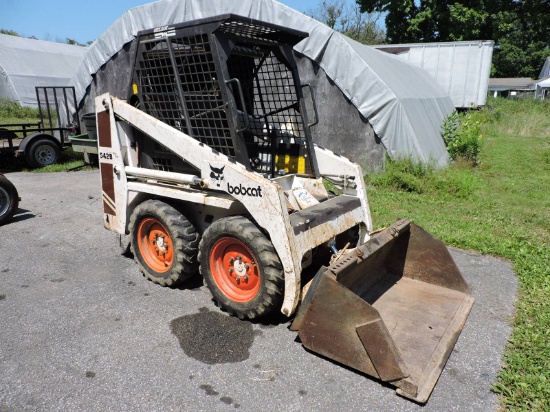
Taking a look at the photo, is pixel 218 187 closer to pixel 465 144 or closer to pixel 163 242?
pixel 163 242

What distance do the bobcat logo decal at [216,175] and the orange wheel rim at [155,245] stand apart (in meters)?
0.98

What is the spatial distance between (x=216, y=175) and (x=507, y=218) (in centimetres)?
517

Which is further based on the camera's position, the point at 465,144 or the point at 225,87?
the point at 465,144

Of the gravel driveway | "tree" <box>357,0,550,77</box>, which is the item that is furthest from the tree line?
the gravel driveway

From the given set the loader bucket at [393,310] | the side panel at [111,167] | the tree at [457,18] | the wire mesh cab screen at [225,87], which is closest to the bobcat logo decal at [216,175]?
the wire mesh cab screen at [225,87]

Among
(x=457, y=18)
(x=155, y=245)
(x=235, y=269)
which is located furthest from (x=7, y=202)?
(x=457, y=18)

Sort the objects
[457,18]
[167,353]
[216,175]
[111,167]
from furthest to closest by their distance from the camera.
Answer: [457,18] → [111,167] → [216,175] → [167,353]

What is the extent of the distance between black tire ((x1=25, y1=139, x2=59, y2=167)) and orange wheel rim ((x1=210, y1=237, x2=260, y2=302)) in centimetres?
888

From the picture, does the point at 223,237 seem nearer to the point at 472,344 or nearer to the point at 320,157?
the point at 320,157

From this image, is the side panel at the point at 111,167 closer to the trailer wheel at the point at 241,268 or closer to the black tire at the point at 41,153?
the trailer wheel at the point at 241,268

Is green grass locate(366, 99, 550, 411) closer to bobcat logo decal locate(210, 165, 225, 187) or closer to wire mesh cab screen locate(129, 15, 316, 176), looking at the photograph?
wire mesh cab screen locate(129, 15, 316, 176)

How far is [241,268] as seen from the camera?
A: 3838mm

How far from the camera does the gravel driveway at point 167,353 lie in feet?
9.54

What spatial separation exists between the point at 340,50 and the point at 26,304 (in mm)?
7321
